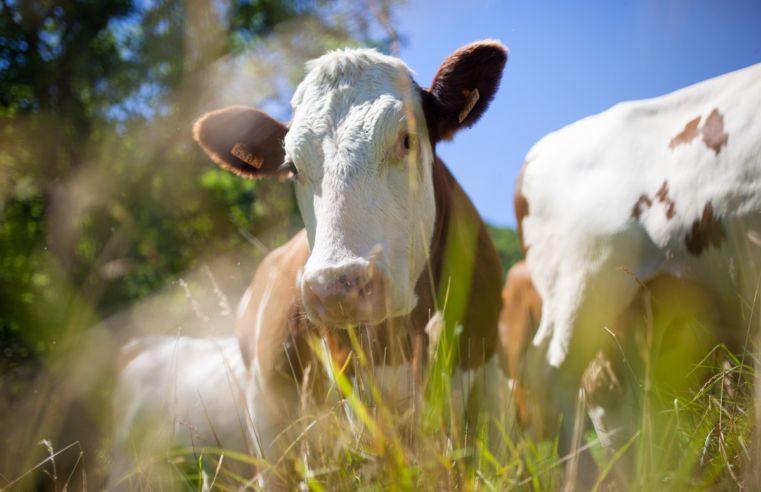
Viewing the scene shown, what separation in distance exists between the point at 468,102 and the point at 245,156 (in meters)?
1.21

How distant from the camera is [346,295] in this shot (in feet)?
6.19

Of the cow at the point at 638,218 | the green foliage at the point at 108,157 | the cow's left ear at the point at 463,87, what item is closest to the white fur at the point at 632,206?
the cow at the point at 638,218

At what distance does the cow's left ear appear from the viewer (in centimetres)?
259

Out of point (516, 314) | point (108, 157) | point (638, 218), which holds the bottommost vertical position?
point (516, 314)

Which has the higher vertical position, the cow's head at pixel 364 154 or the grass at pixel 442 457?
the cow's head at pixel 364 154

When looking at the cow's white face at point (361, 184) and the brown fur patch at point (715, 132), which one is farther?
the brown fur patch at point (715, 132)

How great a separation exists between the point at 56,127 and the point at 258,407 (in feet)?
17.9

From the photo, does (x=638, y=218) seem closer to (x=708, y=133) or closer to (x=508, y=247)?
(x=708, y=133)

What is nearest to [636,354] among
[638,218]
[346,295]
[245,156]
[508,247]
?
[638,218]

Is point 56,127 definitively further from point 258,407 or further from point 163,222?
Result: point 258,407

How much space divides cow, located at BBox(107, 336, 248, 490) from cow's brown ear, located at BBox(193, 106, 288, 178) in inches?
50.9

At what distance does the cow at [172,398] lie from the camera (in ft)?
12.0

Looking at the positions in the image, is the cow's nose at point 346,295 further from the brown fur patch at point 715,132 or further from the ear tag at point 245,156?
the brown fur patch at point 715,132

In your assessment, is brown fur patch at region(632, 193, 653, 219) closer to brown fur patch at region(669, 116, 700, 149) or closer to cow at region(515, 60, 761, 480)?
cow at region(515, 60, 761, 480)
